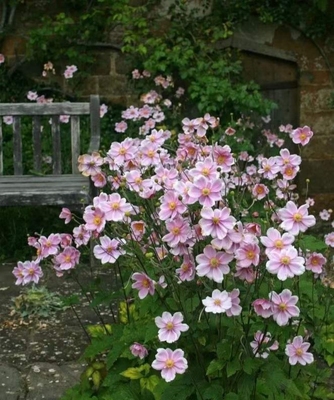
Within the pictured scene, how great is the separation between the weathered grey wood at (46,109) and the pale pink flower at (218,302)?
3749 millimetres

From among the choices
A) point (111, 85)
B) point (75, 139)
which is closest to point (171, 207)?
point (75, 139)

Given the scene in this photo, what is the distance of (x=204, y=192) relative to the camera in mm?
2281

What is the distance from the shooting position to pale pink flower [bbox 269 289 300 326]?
2344mm

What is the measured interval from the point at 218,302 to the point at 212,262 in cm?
11

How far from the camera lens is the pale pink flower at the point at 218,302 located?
88.7 inches

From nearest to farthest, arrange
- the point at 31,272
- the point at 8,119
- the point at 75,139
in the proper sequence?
the point at 31,272, the point at 75,139, the point at 8,119

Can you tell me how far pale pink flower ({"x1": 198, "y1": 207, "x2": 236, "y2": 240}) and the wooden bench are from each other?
123 inches

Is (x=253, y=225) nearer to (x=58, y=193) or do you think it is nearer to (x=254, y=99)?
(x=58, y=193)

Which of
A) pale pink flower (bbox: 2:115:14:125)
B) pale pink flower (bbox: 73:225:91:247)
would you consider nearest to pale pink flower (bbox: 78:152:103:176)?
pale pink flower (bbox: 73:225:91:247)

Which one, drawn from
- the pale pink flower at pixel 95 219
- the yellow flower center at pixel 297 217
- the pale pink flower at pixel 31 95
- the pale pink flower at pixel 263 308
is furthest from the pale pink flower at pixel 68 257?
the pale pink flower at pixel 31 95

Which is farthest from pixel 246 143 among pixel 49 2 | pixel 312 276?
pixel 312 276

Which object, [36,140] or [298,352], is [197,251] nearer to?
[298,352]

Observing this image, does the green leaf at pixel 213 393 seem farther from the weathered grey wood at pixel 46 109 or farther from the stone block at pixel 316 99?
the stone block at pixel 316 99

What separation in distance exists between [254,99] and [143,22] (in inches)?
46.6
